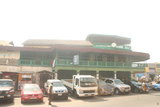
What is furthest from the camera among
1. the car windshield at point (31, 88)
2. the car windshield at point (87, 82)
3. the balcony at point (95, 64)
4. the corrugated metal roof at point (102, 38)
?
the corrugated metal roof at point (102, 38)

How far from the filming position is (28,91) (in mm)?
14109

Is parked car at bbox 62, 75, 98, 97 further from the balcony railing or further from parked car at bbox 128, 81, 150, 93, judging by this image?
the balcony railing

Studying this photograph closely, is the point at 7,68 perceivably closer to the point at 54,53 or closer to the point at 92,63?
the point at 54,53

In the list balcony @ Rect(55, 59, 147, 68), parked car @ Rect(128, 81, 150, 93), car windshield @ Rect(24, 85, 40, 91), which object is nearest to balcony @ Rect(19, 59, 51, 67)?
balcony @ Rect(55, 59, 147, 68)

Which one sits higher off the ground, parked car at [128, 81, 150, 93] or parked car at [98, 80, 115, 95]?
parked car at [98, 80, 115, 95]

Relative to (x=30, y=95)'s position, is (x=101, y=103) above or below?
below

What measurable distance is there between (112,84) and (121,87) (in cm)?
137

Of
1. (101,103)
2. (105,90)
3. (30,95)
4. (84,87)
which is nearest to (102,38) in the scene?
(105,90)

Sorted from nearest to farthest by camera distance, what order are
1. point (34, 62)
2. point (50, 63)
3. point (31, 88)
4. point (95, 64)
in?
point (31, 88)
point (34, 62)
point (50, 63)
point (95, 64)

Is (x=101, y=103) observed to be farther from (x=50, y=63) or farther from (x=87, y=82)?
(x=50, y=63)

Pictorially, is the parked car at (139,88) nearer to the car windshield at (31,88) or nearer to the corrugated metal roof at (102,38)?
the car windshield at (31,88)

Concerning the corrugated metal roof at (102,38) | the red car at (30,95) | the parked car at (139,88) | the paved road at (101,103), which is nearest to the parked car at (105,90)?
the paved road at (101,103)

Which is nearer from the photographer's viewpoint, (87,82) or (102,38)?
(87,82)

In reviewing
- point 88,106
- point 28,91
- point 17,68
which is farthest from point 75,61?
point 88,106
